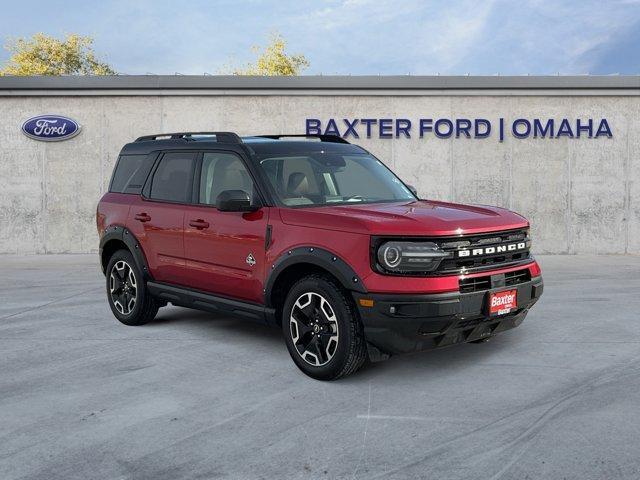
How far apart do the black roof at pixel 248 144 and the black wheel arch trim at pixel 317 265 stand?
110 cm

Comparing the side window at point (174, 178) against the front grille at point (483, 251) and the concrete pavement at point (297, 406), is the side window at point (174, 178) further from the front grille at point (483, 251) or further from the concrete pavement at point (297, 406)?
the front grille at point (483, 251)

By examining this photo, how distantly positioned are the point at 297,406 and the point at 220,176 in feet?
7.87

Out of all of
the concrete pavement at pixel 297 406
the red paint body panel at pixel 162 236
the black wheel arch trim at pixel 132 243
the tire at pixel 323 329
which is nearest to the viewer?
the concrete pavement at pixel 297 406

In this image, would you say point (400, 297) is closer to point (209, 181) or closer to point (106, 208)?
point (209, 181)

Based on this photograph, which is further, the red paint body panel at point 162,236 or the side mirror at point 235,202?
the red paint body panel at point 162,236

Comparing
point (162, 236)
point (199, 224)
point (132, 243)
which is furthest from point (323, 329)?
point (132, 243)

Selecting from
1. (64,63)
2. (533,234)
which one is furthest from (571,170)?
(64,63)

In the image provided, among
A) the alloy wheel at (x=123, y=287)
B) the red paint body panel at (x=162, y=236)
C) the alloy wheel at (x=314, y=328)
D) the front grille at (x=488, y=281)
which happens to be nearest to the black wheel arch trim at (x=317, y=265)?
the alloy wheel at (x=314, y=328)

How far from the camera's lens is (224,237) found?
571cm

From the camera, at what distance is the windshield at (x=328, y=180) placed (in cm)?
559

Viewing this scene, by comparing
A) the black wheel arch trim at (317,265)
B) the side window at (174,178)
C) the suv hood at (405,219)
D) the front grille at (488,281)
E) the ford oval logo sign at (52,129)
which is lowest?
the front grille at (488,281)

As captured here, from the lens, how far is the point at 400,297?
4574mm

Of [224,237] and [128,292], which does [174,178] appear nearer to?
[224,237]

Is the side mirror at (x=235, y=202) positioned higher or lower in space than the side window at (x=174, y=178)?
lower
